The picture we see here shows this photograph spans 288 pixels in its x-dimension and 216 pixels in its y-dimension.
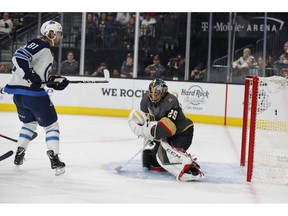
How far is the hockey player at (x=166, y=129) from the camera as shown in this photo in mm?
4734

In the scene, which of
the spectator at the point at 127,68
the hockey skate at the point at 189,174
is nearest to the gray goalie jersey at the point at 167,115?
the hockey skate at the point at 189,174

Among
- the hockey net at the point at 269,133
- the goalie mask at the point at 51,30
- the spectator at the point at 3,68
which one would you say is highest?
the goalie mask at the point at 51,30

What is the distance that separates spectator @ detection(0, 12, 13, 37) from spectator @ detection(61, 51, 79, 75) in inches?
46.6

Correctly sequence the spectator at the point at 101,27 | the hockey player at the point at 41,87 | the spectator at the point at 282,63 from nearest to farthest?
1. the hockey player at the point at 41,87
2. the spectator at the point at 282,63
3. the spectator at the point at 101,27

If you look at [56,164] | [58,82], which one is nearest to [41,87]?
[58,82]

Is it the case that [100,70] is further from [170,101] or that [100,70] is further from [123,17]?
[170,101]

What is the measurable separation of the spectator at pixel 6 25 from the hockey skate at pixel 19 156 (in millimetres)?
5978

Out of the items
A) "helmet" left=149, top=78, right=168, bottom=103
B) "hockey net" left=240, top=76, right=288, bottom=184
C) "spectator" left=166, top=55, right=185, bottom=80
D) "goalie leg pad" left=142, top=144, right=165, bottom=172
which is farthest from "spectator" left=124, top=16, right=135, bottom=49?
"helmet" left=149, top=78, right=168, bottom=103

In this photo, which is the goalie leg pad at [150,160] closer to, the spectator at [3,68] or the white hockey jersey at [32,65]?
the white hockey jersey at [32,65]

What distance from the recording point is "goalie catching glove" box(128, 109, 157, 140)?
4793 mm

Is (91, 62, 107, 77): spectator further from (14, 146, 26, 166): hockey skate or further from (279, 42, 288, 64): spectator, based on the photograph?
(14, 146, 26, 166): hockey skate

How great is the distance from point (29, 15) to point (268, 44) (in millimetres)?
3933

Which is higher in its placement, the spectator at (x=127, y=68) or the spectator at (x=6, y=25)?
the spectator at (x=6, y=25)

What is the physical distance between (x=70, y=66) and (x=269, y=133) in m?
5.59
